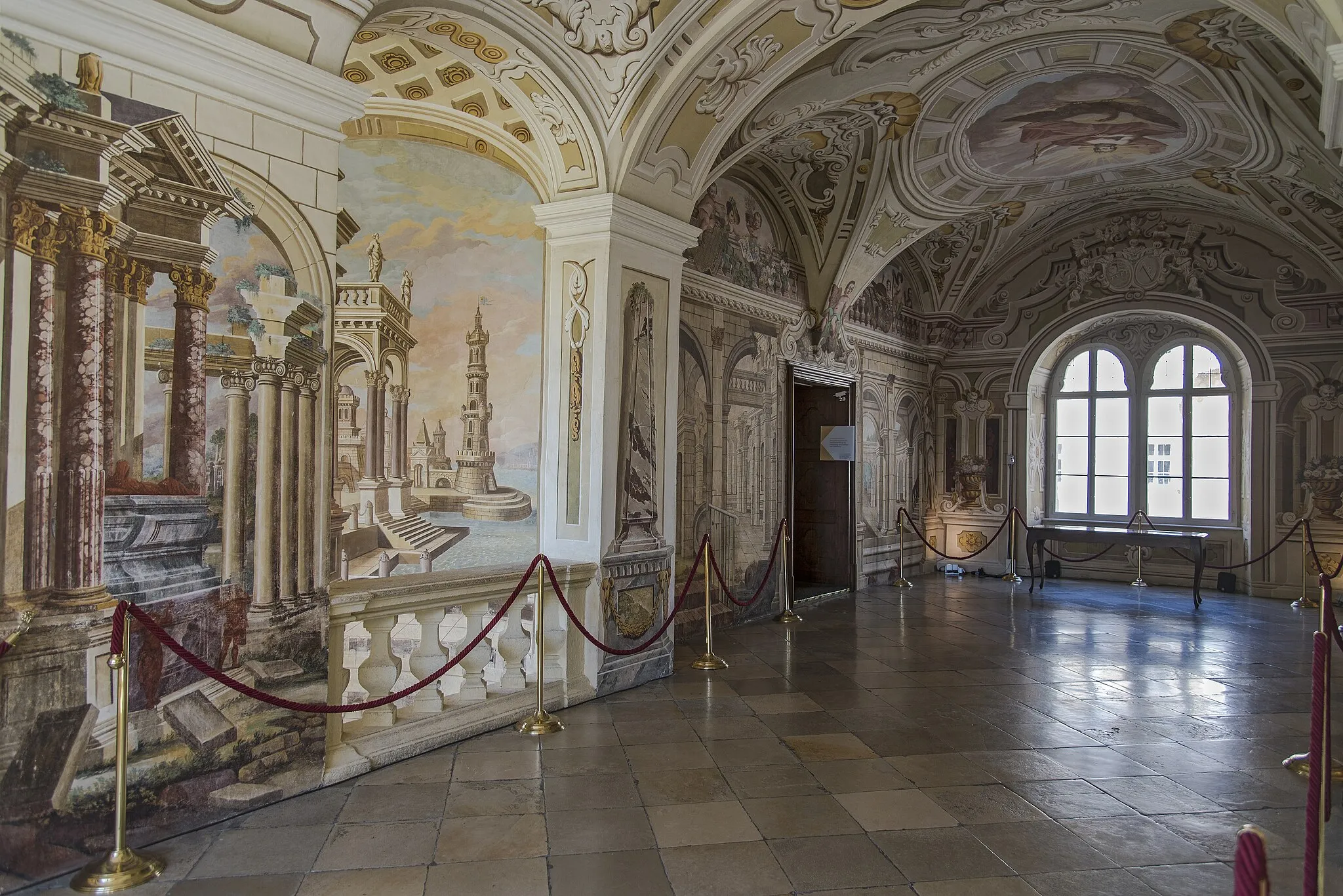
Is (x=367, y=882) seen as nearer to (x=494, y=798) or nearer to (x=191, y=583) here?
(x=494, y=798)

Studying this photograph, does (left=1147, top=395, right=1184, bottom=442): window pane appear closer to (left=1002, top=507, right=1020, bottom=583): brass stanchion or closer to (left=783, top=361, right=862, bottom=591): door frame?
(left=1002, top=507, right=1020, bottom=583): brass stanchion

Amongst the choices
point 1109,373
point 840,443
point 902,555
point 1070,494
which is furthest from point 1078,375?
point 840,443

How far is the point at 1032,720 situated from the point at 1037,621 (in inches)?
169

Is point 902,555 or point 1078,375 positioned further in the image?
point 1078,375

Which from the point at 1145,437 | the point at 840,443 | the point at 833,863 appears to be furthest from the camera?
the point at 1145,437

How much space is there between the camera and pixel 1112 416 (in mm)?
14375

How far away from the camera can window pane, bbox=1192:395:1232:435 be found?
13375 millimetres

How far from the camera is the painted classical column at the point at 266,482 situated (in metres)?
4.48

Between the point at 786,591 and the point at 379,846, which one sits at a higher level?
the point at 786,591

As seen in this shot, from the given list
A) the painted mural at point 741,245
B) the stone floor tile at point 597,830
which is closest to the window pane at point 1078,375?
the painted mural at point 741,245

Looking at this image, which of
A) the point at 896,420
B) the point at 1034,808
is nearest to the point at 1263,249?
the point at 896,420

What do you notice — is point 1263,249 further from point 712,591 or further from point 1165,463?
point 712,591

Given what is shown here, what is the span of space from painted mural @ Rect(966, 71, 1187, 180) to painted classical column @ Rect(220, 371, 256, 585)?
7585mm

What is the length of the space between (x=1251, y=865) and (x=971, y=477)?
42.5 feet
